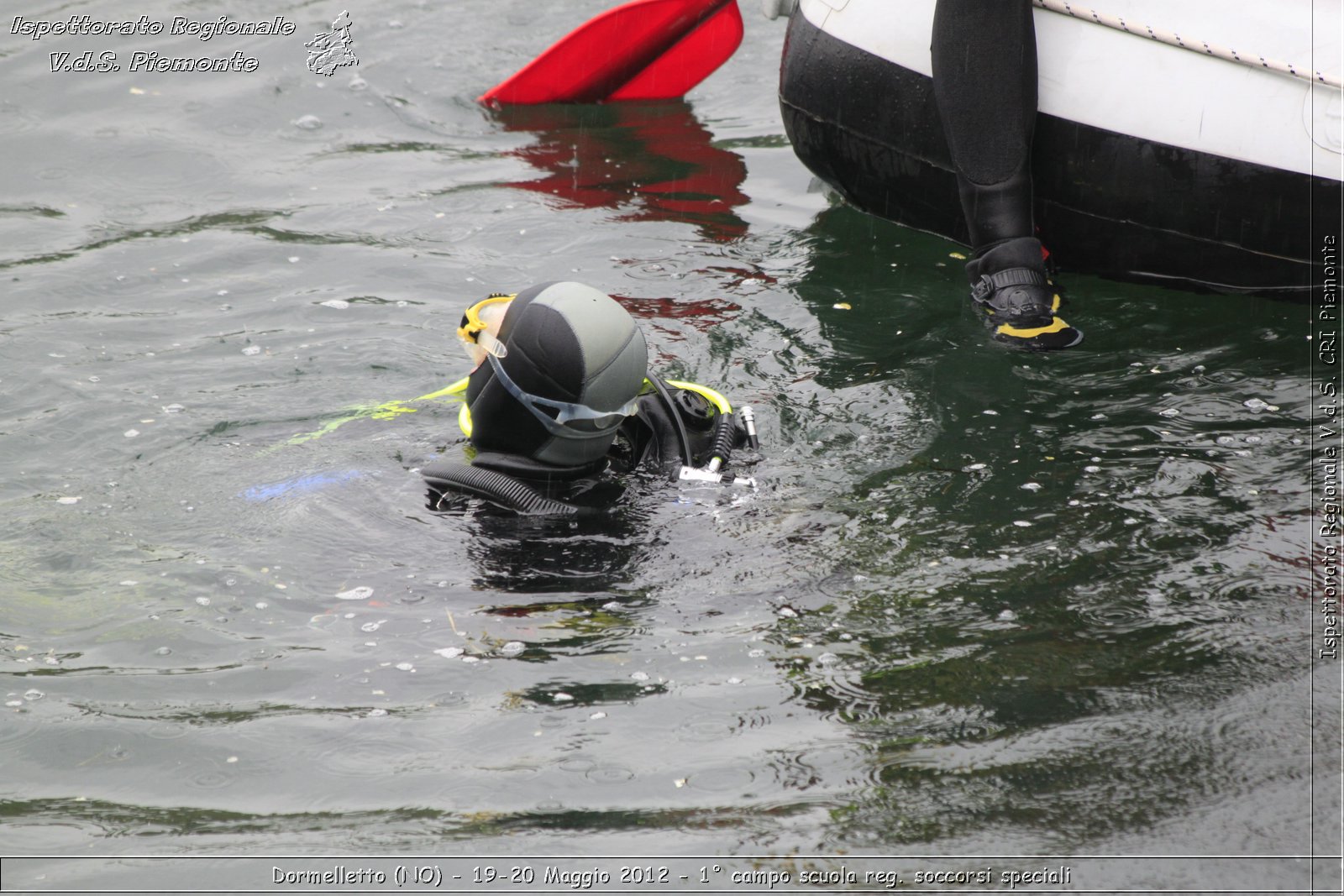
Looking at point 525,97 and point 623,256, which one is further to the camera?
point 525,97

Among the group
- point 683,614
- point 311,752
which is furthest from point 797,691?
point 311,752

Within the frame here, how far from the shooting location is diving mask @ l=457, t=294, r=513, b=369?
3.91 m

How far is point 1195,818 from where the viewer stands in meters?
2.70

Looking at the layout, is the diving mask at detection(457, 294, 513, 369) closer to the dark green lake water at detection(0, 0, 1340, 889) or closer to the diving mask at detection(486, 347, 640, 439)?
the diving mask at detection(486, 347, 640, 439)

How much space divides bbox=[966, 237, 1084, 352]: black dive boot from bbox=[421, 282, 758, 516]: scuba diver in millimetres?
1425

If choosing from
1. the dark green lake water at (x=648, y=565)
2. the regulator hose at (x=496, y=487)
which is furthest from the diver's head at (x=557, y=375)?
the dark green lake water at (x=648, y=565)

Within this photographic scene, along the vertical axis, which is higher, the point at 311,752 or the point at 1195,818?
the point at 1195,818

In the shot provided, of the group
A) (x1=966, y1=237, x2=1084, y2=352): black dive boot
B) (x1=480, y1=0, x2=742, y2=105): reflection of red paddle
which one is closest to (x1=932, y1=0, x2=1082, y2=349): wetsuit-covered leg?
(x1=966, y1=237, x2=1084, y2=352): black dive boot

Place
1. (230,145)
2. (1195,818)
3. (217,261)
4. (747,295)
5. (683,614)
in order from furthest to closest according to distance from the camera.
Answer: (230,145)
(217,261)
(747,295)
(683,614)
(1195,818)

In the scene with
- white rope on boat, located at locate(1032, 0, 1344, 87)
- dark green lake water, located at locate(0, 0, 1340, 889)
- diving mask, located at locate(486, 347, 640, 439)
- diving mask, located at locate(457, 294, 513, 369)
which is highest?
white rope on boat, located at locate(1032, 0, 1344, 87)

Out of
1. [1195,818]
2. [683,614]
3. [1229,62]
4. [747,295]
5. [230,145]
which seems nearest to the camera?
[1195,818]

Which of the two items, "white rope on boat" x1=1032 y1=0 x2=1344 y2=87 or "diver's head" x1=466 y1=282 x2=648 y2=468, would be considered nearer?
"diver's head" x1=466 y1=282 x2=648 y2=468

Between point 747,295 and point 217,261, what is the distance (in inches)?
108

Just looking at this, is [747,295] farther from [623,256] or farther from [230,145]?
[230,145]
